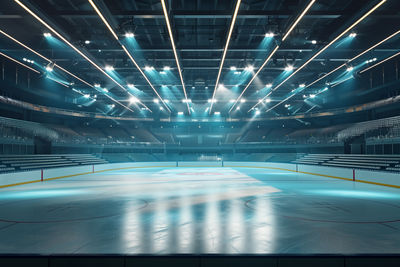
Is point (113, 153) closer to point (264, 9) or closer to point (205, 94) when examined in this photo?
point (205, 94)

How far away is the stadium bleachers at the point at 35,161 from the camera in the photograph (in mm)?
16594

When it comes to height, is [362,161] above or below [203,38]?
below

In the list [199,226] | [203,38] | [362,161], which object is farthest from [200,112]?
[199,226]

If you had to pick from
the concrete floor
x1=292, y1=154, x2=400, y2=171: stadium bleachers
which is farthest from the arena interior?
x1=292, y1=154, x2=400, y2=171: stadium bleachers

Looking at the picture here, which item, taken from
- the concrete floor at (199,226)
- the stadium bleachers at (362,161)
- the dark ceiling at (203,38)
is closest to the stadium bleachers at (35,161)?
the dark ceiling at (203,38)

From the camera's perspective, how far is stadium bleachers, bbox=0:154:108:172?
16594mm

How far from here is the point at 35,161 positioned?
19672mm

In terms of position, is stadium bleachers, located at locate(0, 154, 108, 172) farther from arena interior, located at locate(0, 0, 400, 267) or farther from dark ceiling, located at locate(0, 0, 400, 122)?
dark ceiling, located at locate(0, 0, 400, 122)

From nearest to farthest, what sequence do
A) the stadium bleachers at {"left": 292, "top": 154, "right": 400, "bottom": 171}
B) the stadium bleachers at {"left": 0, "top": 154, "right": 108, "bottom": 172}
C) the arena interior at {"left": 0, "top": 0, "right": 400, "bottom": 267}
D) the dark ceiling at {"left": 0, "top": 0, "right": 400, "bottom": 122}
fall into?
1. the arena interior at {"left": 0, "top": 0, "right": 400, "bottom": 267}
2. the dark ceiling at {"left": 0, "top": 0, "right": 400, "bottom": 122}
3. the stadium bleachers at {"left": 292, "top": 154, "right": 400, "bottom": 171}
4. the stadium bleachers at {"left": 0, "top": 154, "right": 108, "bottom": 172}

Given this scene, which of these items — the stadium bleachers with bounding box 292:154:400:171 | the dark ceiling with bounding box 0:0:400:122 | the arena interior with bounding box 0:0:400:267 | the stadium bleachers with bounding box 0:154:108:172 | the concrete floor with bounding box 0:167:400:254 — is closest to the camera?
the concrete floor with bounding box 0:167:400:254

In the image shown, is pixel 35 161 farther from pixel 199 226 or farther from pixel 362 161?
pixel 362 161

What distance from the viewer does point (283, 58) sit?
581 inches

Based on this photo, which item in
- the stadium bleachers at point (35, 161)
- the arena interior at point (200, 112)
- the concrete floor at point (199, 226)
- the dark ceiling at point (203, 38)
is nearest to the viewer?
the concrete floor at point (199, 226)

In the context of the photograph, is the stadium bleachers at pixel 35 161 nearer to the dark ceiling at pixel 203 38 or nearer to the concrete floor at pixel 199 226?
the dark ceiling at pixel 203 38
